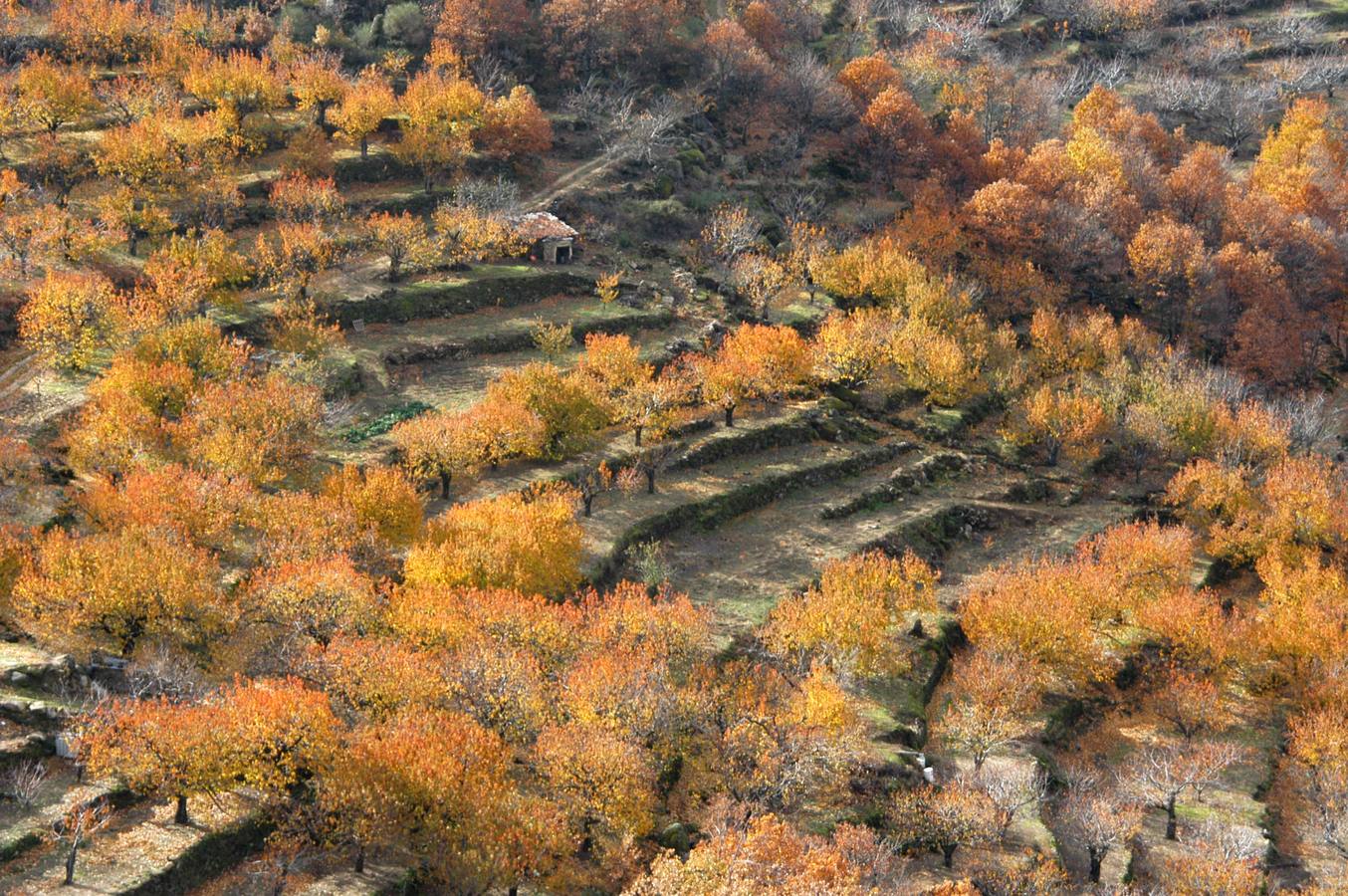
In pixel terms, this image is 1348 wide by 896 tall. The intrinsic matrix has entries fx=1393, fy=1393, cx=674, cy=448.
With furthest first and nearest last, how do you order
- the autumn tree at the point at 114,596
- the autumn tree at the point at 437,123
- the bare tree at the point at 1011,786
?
the autumn tree at the point at 437,123 → the bare tree at the point at 1011,786 → the autumn tree at the point at 114,596

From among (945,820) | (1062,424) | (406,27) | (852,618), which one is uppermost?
(406,27)

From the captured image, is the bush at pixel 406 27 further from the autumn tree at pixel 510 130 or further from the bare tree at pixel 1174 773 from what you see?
the bare tree at pixel 1174 773

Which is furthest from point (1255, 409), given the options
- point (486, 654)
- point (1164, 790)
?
point (486, 654)

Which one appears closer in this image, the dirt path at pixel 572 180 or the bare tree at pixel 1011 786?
the bare tree at pixel 1011 786

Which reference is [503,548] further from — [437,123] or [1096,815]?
[437,123]

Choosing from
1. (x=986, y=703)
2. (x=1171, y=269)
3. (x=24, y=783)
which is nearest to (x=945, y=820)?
(x=986, y=703)

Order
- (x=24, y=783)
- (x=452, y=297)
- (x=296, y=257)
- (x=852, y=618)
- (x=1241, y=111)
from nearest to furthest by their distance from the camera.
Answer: (x=24, y=783) < (x=852, y=618) < (x=296, y=257) < (x=452, y=297) < (x=1241, y=111)

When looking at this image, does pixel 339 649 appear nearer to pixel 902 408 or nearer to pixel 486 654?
pixel 486 654

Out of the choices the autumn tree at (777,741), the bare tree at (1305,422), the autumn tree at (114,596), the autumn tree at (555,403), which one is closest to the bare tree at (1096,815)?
the autumn tree at (777,741)
